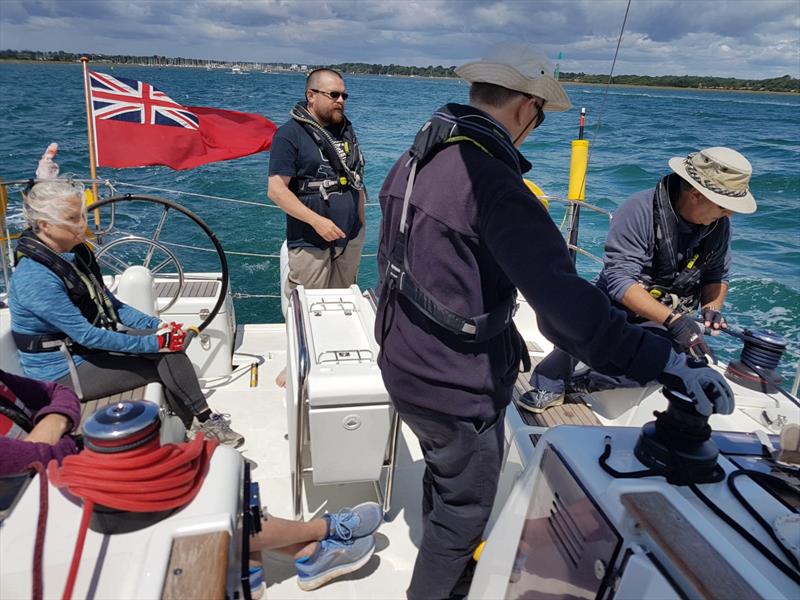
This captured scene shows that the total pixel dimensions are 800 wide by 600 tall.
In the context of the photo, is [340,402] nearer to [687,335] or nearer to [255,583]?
[255,583]

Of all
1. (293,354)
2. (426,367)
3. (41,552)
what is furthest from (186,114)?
(41,552)

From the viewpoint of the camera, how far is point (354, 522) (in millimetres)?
1731

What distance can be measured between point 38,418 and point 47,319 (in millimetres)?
382

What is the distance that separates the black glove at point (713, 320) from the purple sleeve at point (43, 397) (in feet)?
7.28

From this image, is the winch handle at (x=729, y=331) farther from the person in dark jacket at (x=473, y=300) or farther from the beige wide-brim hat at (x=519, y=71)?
the beige wide-brim hat at (x=519, y=71)

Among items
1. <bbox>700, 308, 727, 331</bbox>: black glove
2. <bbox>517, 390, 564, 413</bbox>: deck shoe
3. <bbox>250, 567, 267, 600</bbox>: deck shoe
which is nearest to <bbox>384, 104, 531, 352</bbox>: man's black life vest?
<bbox>250, 567, 267, 600</bbox>: deck shoe

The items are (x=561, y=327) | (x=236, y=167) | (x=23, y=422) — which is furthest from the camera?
(x=236, y=167)

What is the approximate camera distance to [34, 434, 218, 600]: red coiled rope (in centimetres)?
84

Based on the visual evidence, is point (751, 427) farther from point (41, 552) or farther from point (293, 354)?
point (41, 552)

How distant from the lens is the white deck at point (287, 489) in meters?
1.75

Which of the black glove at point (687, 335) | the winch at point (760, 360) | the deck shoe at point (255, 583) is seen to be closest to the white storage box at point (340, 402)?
the deck shoe at point (255, 583)

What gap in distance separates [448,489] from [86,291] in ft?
4.64

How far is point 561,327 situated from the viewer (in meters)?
1.04

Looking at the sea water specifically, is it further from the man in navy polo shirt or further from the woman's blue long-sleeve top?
the woman's blue long-sleeve top
